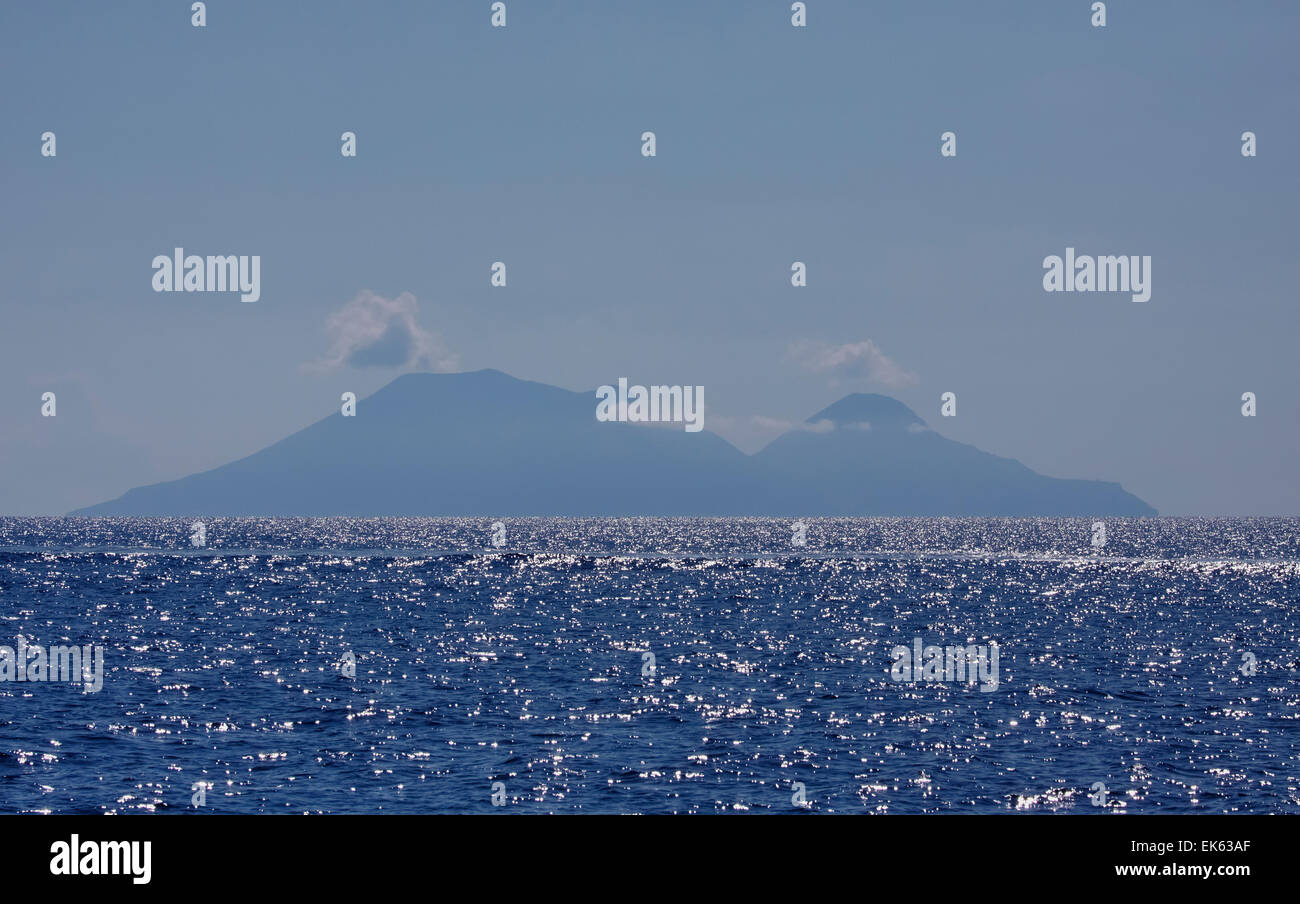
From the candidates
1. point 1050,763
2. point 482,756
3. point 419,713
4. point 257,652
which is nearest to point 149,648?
point 257,652
